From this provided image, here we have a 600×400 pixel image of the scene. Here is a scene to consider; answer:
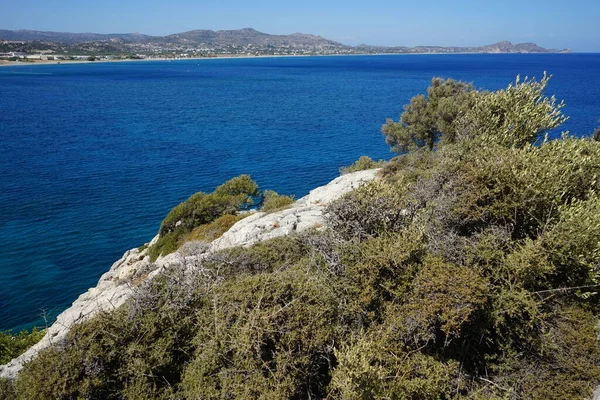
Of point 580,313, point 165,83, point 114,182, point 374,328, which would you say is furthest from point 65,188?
point 165,83

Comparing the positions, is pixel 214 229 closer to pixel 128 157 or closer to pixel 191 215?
pixel 191 215

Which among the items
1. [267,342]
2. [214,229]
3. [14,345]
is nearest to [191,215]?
[214,229]

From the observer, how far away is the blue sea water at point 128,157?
32.6 meters

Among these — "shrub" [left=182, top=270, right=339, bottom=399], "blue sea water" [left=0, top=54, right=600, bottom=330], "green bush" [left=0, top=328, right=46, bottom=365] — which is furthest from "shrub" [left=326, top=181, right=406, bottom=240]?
"blue sea water" [left=0, top=54, right=600, bottom=330]

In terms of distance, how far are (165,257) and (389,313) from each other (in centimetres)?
1826

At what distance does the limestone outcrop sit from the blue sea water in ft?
13.7

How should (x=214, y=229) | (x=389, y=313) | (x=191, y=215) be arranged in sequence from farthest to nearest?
1. (x=191, y=215)
2. (x=214, y=229)
3. (x=389, y=313)

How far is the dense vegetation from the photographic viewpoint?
10.6 m

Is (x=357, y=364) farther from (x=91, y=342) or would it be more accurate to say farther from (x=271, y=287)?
(x=91, y=342)

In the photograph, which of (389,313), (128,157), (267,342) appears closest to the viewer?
(267,342)

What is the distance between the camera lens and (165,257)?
1015 inches

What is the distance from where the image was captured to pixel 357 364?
975 centimetres

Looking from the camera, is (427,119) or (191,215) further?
(427,119)

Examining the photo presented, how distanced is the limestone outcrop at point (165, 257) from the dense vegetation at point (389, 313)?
406 centimetres
